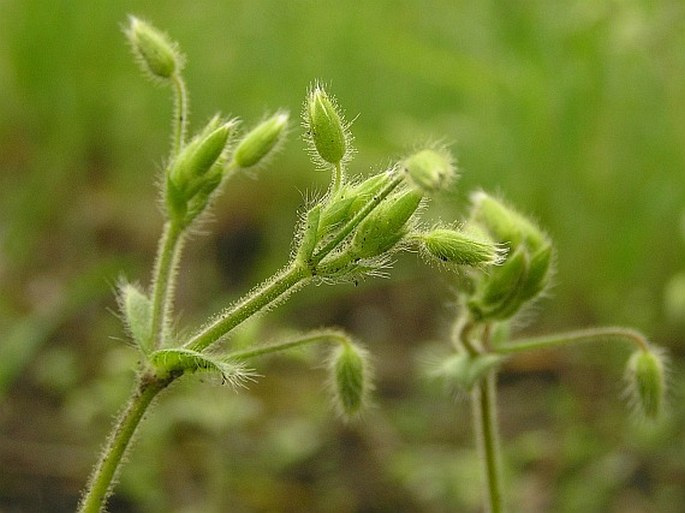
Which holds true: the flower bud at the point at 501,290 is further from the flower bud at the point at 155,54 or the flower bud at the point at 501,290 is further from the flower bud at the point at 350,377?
the flower bud at the point at 155,54

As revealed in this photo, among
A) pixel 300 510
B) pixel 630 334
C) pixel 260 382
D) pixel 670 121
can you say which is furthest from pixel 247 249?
pixel 630 334

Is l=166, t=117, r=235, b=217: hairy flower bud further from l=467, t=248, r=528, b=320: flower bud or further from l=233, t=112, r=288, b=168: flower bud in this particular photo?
l=467, t=248, r=528, b=320: flower bud

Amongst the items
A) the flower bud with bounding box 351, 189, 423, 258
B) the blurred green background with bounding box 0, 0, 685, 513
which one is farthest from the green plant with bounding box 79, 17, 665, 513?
the blurred green background with bounding box 0, 0, 685, 513

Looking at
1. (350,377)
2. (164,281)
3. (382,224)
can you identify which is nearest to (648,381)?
(350,377)

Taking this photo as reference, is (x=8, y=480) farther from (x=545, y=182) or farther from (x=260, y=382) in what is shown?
(x=545, y=182)

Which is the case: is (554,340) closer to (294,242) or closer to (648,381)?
(648,381)

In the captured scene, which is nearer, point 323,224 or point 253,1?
point 323,224
